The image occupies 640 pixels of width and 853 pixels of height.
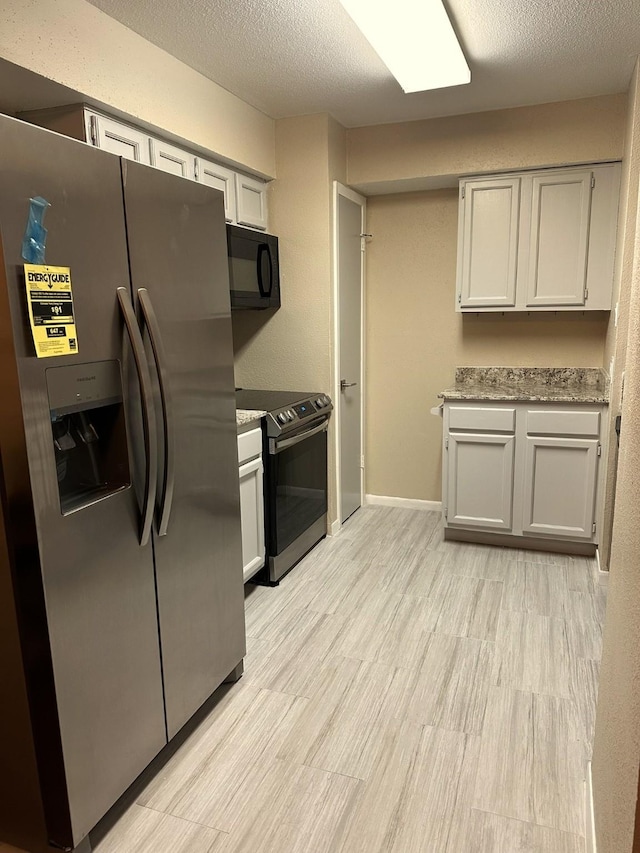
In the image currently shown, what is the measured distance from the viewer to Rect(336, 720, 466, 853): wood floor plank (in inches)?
63.1

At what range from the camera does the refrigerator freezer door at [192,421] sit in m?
1.73

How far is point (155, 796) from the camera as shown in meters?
1.77

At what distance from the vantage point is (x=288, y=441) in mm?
3104

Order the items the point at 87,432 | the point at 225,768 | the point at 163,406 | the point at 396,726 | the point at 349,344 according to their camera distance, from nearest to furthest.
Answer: the point at 87,432
the point at 163,406
the point at 225,768
the point at 396,726
the point at 349,344

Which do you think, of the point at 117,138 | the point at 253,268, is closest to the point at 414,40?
the point at 117,138

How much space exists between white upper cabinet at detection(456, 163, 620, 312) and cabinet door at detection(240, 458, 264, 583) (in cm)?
171

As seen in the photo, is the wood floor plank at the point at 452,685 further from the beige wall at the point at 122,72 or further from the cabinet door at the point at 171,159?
the beige wall at the point at 122,72

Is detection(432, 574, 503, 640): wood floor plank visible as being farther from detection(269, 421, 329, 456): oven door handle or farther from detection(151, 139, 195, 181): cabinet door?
detection(151, 139, 195, 181): cabinet door

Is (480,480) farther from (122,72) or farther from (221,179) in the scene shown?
(122,72)

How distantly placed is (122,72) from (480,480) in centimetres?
270

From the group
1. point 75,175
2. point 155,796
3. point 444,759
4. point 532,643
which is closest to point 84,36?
point 75,175

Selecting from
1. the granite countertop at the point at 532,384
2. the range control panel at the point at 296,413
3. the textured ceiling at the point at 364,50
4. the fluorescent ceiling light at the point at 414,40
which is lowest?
the range control panel at the point at 296,413

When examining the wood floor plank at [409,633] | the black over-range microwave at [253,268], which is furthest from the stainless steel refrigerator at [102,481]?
the black over-range microwave at [253,268]

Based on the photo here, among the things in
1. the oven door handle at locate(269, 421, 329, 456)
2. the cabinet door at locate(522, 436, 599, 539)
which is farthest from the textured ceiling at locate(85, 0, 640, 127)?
the cabinet door at locate(522, 436, 599, 539)
